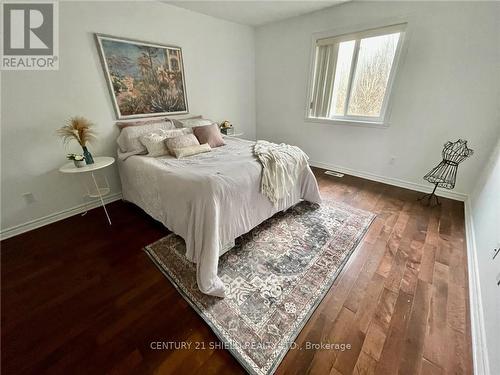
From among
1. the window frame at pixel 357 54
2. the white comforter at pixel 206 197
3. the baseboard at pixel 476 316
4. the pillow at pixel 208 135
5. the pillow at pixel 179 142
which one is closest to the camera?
the baseboard at pixel 476 316

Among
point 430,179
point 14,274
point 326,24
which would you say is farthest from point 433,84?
point 14,274

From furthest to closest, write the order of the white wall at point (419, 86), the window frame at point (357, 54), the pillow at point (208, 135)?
the pillow at point (208, 135) → the window frame at point (357, 54) → the white wall at point (419, 86)

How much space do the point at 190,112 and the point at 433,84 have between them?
3.32 meters

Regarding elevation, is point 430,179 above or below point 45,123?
below

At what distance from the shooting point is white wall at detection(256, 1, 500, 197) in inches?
85.0

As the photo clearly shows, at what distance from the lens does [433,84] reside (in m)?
2.44

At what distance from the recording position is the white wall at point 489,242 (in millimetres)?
1042

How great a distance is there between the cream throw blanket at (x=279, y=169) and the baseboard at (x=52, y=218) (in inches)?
83.1

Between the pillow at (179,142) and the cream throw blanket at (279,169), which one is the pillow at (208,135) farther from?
the cream throw blanket at (279,169)

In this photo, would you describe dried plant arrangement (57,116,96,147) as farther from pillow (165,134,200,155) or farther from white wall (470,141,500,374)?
white wall (470,141,500,374)

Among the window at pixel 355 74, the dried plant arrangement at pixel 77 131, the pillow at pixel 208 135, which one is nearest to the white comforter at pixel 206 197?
the pillow at pixel 208 135

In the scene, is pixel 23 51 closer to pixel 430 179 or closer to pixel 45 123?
pixel 45 123

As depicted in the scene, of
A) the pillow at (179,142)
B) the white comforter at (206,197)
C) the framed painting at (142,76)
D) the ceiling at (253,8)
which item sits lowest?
the white comforter at (206,197)

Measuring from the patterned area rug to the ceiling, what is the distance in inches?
112
